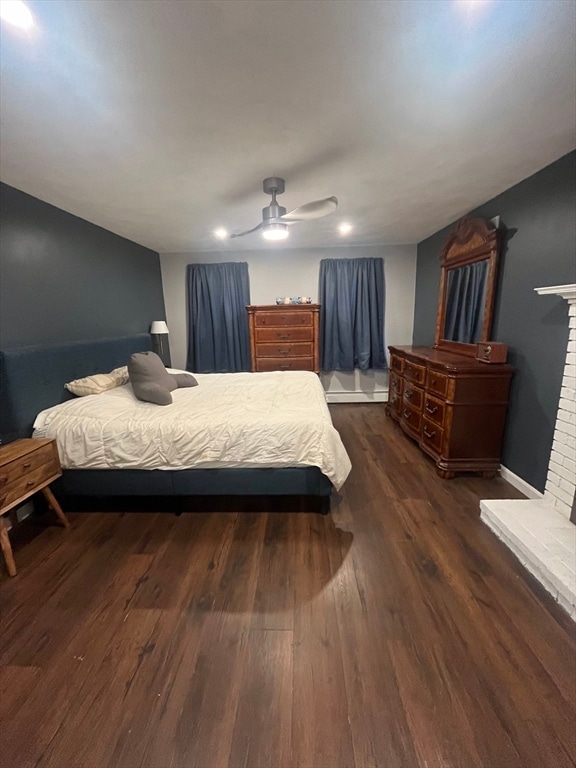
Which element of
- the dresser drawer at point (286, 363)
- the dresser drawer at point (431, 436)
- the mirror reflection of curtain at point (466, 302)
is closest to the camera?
the dresser drawer at point (431, 436)

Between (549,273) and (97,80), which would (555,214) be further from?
(97,80)

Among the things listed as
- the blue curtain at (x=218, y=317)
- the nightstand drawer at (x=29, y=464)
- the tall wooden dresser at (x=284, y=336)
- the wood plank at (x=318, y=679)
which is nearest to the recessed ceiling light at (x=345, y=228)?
the tall wooden dresser at (x=284, y=336)

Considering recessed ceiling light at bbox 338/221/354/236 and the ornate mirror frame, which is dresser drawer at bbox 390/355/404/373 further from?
recessed ceiling light at bbox 338/221/354/236

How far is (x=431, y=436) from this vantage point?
116 inches

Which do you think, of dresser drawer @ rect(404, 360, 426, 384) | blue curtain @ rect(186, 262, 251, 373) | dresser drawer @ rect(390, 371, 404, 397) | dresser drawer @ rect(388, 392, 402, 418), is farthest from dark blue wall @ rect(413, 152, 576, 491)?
blue curtain @ rect(186, 262, 251, 373)

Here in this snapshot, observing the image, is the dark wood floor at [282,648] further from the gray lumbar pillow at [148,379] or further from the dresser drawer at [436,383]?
the dresser drawer at [436,383]

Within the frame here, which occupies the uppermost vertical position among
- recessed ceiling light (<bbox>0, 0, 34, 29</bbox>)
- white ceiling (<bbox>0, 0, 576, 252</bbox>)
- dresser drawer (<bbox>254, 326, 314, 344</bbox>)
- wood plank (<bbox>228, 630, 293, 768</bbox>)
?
white ceiling (<bbox>0, 0, 576, 252</bbox>)

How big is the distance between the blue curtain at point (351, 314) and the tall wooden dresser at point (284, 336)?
44cm

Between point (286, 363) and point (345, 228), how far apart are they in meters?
1.88

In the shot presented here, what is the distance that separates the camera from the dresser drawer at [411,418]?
127 inches

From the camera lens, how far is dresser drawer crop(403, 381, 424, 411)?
10.5ft

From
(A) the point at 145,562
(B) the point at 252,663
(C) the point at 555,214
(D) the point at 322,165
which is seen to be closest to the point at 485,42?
(D) the point at 322,165

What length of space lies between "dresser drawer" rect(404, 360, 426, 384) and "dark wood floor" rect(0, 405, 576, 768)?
1.39 meters

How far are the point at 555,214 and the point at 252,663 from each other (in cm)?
322
